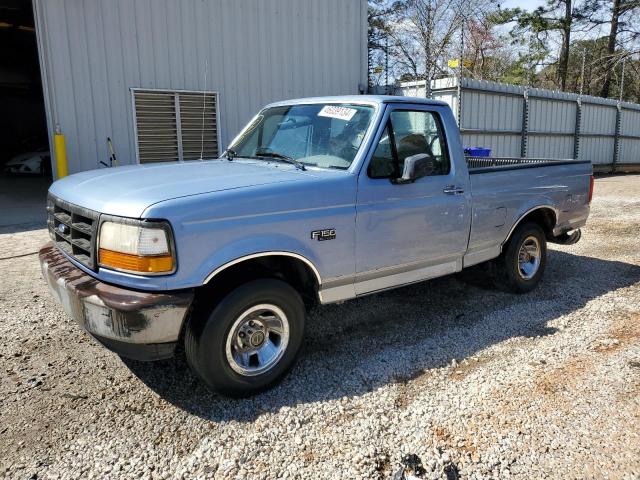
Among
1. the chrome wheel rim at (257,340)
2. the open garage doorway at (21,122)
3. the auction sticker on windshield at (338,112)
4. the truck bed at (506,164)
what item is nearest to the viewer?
the chrome wheel rim at (257,340)

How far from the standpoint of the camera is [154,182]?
3.27 m

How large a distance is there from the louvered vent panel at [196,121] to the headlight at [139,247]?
8161mm

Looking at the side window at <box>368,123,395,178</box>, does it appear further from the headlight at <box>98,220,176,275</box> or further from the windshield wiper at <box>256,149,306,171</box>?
the headlight at <box>98,220,176,275</box>

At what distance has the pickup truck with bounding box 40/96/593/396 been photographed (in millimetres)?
2865

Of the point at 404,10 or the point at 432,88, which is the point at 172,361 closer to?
the point at 432,88

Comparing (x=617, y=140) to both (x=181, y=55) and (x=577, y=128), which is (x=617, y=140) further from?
(x=181, y=55)

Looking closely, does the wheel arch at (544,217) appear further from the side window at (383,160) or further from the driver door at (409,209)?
the side window at (383,160)

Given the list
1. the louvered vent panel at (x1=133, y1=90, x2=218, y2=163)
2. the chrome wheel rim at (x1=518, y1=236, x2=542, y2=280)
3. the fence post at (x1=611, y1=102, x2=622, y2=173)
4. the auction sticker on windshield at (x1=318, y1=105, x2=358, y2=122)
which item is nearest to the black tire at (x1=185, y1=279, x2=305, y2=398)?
the auction sticker on windshield at (x1=318, y1=105, x2=358, y2=122)

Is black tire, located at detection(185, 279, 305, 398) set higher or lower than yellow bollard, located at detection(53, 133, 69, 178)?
lower

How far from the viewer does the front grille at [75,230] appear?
3.05m

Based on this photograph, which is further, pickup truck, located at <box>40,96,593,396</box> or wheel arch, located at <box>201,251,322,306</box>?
wheel arch, located at <box>201,251,322,306</box>

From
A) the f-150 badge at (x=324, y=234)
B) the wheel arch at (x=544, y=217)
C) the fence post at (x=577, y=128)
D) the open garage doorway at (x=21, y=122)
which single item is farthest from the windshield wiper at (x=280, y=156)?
the fence post at (x=577, y=128)

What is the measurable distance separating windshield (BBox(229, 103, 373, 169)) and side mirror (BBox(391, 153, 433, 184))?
39cm

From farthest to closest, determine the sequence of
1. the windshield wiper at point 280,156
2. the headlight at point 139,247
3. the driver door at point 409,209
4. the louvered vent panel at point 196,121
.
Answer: the louvered vent panel at point 196,121
the windshield wiper at point 280,156
the driver door at point 409,209
the headlight at point 139,247
